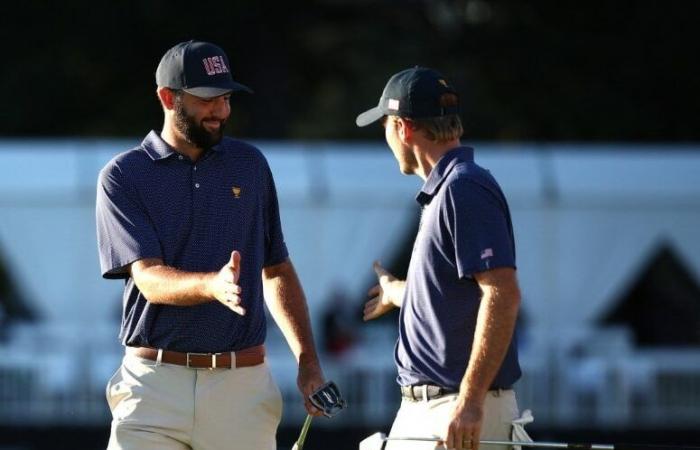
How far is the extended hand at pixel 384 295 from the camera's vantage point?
5507 mm

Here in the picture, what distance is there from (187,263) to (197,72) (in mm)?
623

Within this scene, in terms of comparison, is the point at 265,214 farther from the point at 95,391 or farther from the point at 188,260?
the point at 95,391

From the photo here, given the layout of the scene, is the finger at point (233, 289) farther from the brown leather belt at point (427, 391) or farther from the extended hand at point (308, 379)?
the extended hand at point (308, 379)

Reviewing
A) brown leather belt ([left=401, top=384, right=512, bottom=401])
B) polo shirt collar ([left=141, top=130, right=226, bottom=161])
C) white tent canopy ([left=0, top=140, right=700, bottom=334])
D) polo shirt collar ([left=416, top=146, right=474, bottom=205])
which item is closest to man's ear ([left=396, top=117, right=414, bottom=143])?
polo shirt collar ([left=416, top=146, right=474, bottom=205])

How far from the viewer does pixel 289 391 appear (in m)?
15.2

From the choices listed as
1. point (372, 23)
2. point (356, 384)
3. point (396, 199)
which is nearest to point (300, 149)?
point (396, 199)

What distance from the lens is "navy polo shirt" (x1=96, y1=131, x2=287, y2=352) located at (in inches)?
211

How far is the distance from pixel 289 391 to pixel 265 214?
9689 millimetres

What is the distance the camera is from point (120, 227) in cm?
536

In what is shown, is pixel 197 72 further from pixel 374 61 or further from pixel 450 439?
pixel 374 61

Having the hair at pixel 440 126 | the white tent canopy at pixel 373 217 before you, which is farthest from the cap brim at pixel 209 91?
the white tent canopy at pixel 373 217

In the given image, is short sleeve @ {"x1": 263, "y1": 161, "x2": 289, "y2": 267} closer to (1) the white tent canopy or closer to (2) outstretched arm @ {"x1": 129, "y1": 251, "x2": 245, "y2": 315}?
(2) outstretched arm @ {"x1": 129, "y1": 251, "x2": 245, "y2": 315}

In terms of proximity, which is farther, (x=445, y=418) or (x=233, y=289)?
(x=445, y=418)

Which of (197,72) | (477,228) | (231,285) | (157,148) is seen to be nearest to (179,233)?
(157,148)
